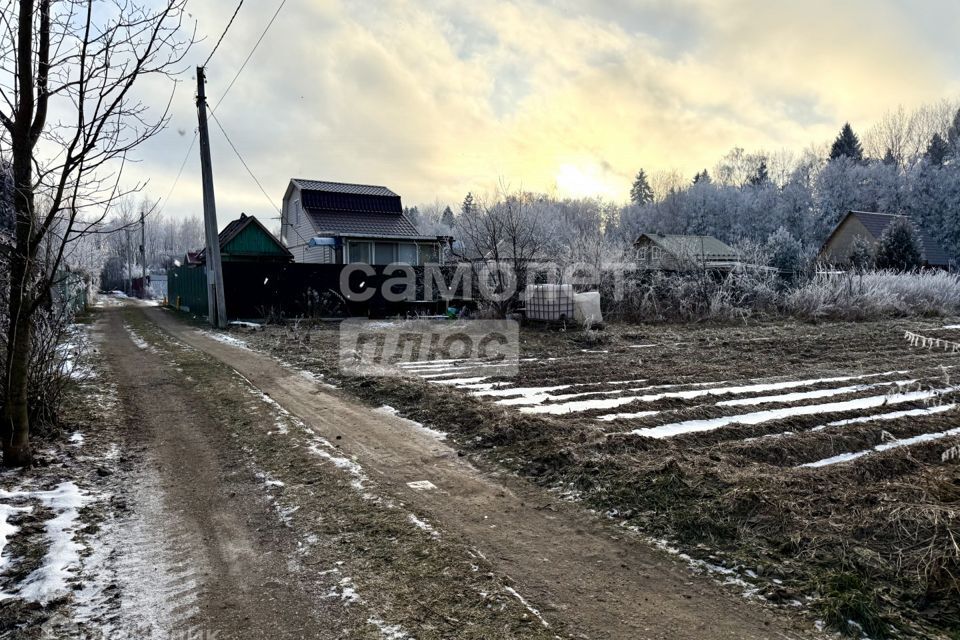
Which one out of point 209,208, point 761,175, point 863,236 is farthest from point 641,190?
point 209,208

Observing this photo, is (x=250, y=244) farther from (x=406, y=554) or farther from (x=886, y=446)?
(x=886, y=446)

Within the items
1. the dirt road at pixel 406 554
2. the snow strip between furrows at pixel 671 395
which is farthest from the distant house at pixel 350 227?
the dirt road at pixel 406 554

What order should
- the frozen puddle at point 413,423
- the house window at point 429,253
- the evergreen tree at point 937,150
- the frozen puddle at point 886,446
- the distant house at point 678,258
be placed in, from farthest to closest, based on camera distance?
the evergreen tree at point 937,150, the house window at point 429,253, the distant house at point 678,258, the frozen puddle at point 413,423, the frozen puddle at point 886,446

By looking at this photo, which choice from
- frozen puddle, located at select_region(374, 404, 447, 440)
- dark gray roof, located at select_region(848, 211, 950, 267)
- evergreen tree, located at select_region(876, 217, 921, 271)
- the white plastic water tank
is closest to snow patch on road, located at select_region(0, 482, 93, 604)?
frozen puddle, located at select_region(374, 404, 447, 440)

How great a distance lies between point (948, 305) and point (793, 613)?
2356 cm

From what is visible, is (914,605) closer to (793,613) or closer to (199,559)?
(793,613)

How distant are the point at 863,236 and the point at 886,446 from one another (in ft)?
127

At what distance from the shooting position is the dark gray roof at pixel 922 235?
34844mm

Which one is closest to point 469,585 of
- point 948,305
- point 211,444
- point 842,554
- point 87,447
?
point 842,554

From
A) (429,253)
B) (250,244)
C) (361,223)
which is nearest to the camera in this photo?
(250,244)

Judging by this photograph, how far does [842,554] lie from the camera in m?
3.02

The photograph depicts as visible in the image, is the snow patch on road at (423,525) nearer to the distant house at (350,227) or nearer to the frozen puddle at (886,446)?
the frozen puddle at (886,446)

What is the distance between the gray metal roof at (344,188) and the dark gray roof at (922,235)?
30312 millimetres

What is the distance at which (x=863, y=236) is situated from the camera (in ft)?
120
